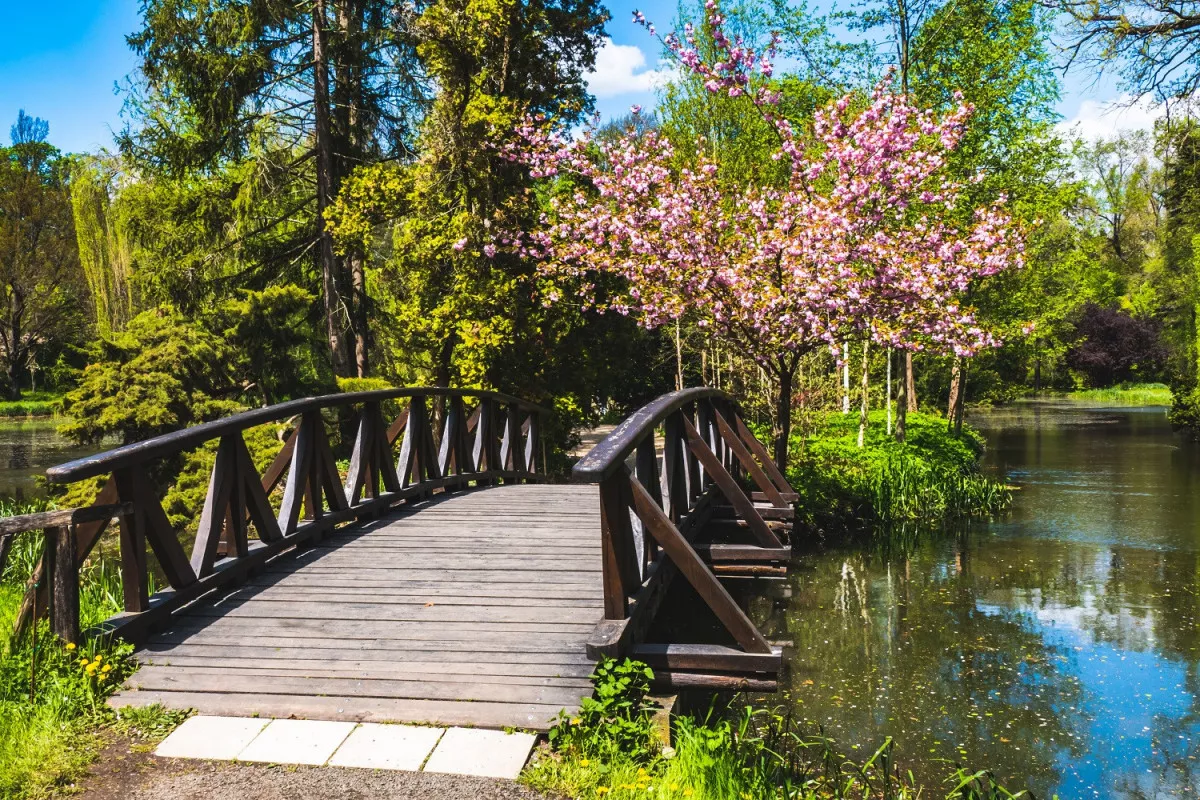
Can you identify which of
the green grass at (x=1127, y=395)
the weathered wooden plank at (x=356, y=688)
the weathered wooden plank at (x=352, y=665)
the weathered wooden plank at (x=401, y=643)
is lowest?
the green grass at (x=1127, y=395)

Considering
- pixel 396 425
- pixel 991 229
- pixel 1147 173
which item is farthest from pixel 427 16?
pixel 1147 173

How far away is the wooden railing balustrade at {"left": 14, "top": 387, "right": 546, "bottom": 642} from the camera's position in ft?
13.1

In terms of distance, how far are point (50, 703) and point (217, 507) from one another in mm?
1547

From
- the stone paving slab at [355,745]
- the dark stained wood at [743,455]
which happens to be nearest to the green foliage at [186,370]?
the dark stained wood at [743,455]

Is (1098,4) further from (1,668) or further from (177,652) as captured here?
(1,668)

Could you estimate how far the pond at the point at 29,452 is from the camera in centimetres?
1811

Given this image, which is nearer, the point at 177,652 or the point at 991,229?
the point at 177,652

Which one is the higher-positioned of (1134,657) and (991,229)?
(991,229)

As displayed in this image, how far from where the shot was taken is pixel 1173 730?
246 inches

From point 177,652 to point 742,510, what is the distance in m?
4.07

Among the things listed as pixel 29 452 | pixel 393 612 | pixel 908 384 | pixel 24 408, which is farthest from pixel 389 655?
pixel 24 408

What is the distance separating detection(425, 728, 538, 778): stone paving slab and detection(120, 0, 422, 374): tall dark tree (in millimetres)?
12481

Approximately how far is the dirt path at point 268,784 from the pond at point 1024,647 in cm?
359

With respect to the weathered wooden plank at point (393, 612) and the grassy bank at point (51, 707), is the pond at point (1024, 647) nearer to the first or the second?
the weathered wooden plank at point (393, 612)
